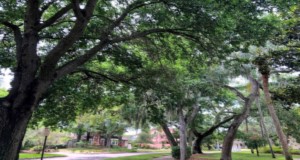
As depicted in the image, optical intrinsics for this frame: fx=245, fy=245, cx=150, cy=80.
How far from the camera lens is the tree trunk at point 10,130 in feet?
16.2

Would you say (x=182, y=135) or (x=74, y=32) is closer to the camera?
(x=74, y=32)

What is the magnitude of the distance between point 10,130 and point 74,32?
246cm

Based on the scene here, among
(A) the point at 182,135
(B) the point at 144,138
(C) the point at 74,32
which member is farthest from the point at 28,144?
(C) the point at 74,32

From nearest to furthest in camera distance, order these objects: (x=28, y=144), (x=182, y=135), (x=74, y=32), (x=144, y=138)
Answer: (x=74, y=32) < (x=182, y=135) < (x=28, y=144) < (x=144, y=138)

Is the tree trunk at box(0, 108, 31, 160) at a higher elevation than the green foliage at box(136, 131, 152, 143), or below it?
below

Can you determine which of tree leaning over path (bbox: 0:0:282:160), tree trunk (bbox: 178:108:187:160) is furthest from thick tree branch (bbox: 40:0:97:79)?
tree trunk (bbox: 178:108:187:160)

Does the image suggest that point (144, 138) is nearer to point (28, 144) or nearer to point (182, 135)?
point (28, 144)

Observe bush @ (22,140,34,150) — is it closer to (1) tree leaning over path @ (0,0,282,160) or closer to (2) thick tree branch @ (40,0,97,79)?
(1) tree leaning over path @ (0,0,282,160)

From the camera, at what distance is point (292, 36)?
8.40 metres

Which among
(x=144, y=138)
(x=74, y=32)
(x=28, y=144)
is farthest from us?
(x=144, y=138)

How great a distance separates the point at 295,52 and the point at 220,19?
4.02 metres

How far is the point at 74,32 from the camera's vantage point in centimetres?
555

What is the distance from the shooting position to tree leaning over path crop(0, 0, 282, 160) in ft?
17.3

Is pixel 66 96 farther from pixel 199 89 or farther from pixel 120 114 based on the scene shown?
pixel 120 114
